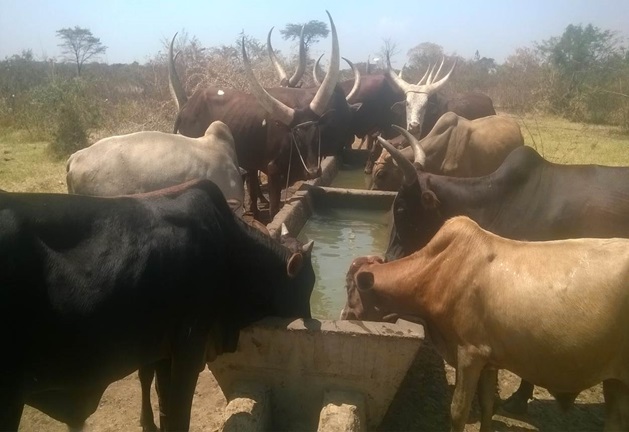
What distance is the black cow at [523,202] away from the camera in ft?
15.3

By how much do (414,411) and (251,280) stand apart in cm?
151

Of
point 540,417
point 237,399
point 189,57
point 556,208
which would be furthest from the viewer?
point 189,57

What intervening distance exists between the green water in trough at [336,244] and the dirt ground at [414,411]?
1089mm

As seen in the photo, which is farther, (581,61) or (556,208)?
(581,61)

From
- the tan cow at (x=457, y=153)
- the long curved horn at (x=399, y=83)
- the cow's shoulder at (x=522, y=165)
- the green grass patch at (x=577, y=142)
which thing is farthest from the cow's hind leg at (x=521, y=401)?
the green grass patch at (x=577, y=142)

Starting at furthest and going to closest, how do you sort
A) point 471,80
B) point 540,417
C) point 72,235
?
1. point 471,80
2. point 540,417
3. point 72,235

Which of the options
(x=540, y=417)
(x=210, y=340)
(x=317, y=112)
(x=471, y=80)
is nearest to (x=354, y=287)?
(x=210, y=340)

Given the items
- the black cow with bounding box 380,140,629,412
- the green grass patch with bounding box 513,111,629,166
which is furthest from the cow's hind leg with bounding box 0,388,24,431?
the green grass patch with bounding box 513,111,629,166

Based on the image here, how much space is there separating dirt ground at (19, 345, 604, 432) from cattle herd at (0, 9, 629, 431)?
19 cm

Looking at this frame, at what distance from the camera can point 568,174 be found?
4.89 metres

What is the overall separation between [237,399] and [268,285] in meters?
0.72

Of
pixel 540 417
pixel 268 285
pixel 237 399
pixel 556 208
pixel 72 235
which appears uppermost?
pixel 72 235

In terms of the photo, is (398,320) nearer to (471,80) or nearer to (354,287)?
(354,287)

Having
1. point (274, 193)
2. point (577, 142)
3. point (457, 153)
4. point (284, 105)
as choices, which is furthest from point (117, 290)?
point (577, 142)
